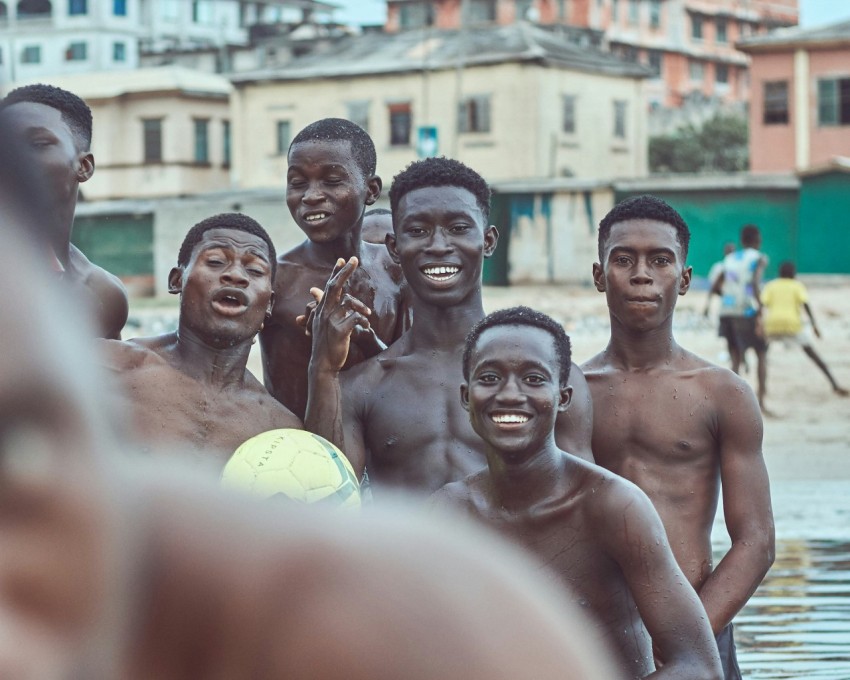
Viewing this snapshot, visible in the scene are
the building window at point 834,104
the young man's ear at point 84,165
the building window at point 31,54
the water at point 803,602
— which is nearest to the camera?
the young man's ear at point 84,165

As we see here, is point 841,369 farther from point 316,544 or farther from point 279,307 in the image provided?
point 316,544

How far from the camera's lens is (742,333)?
15.7 m

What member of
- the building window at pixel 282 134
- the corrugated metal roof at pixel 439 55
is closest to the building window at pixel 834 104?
the corrugated metal roof at pixel 439 55

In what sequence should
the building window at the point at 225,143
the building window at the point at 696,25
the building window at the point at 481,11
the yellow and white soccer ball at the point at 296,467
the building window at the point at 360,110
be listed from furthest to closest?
the building window at the point at 696,25
the building window at the point at 481,11
the building window at the point at 225,143
the building window at the point at 360,110
the yellow and white soccer ball at the point at 296,467

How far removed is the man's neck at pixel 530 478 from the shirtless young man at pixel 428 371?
0.42m

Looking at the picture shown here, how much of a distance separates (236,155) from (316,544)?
4578 cm

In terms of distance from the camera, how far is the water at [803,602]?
21.4 feet

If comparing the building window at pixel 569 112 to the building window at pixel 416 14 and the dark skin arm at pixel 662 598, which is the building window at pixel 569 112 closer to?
the building window at pixel 416 14

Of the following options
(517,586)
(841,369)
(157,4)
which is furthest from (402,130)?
(517,586)

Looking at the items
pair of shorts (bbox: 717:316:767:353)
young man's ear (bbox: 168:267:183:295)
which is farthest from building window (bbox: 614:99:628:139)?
young man's ear (bbox: 168:267:183:295)

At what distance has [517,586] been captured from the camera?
0.82m

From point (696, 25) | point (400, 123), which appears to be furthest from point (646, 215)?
point (696, 25)

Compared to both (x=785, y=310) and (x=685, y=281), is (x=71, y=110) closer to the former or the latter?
(x=685, y=281)

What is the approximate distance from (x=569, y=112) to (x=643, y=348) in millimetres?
A: 40710
